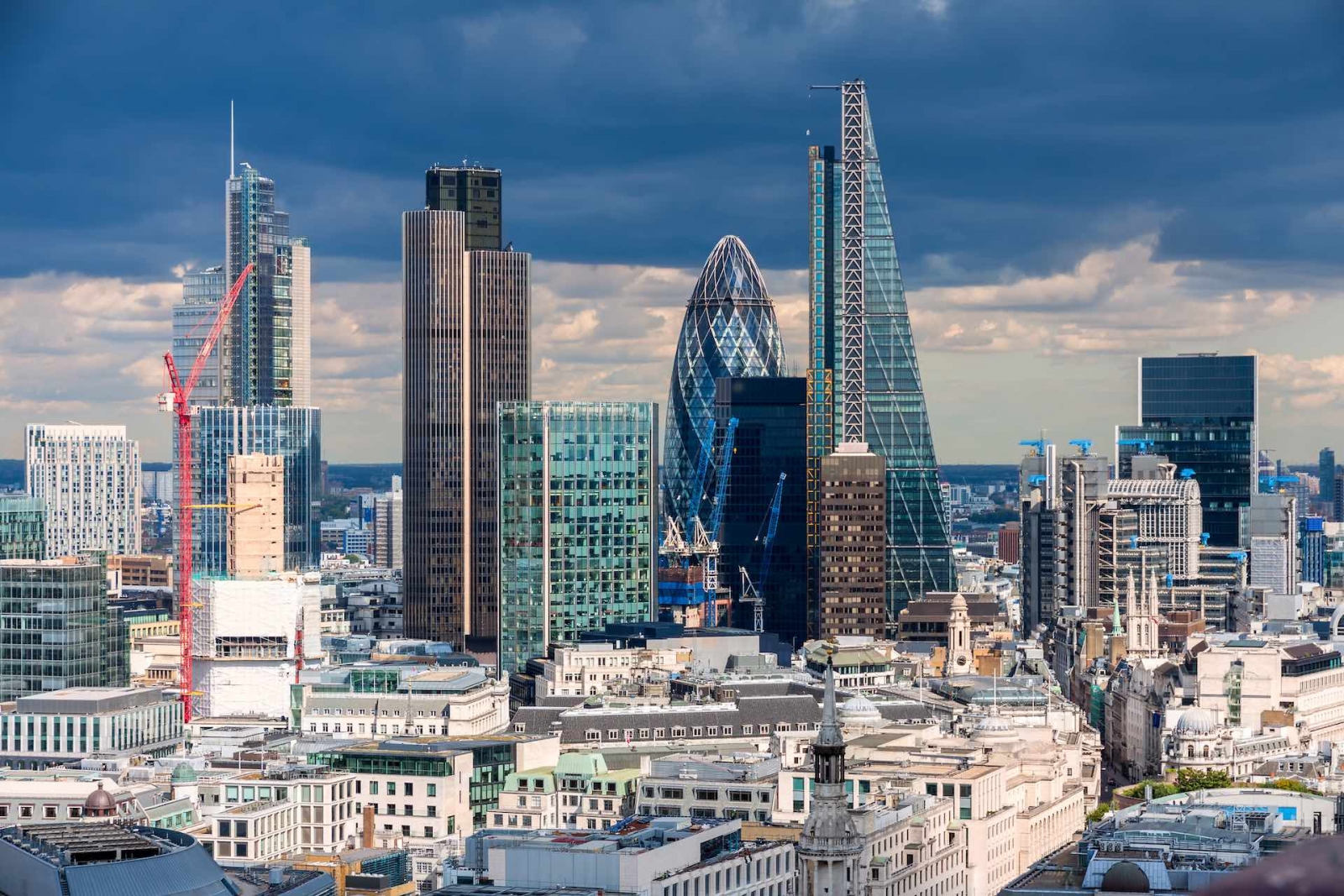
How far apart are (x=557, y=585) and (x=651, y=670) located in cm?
2750

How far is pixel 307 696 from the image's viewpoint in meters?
131

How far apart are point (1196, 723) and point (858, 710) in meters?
18.4

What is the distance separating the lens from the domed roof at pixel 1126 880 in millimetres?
59594

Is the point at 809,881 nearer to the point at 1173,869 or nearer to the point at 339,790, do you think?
the point at 1173,869

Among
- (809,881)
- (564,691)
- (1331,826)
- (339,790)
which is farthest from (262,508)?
(809,881)

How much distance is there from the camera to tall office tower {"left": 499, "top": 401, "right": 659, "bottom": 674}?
17375 cm

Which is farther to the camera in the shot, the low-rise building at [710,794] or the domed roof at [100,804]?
the low-rise building at [710,794]

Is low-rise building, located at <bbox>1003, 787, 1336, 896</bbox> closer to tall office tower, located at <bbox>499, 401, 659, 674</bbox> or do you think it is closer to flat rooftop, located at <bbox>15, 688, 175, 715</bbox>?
flat rooftop, located at <bbox>15, 688, 175, 715</bbox>

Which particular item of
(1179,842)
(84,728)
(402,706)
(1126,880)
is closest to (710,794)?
(1179,842)

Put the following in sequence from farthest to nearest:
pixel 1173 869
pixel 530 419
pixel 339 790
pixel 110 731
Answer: pixel 530 419
pixel 110 731
pixel 339 790
pixel 1173 869

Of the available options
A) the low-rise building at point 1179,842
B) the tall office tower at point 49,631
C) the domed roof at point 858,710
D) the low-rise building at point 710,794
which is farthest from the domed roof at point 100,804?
the tall office tower at point 49,631

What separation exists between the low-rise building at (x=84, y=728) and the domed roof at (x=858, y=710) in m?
32.3

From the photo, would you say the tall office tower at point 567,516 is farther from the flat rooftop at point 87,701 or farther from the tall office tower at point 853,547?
the flat rooftop at point 87,701

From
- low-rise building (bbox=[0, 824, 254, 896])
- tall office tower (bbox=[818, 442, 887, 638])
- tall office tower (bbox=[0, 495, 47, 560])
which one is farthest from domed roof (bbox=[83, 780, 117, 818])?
tall office tower (bbox=[818, 442, 887, 638])
